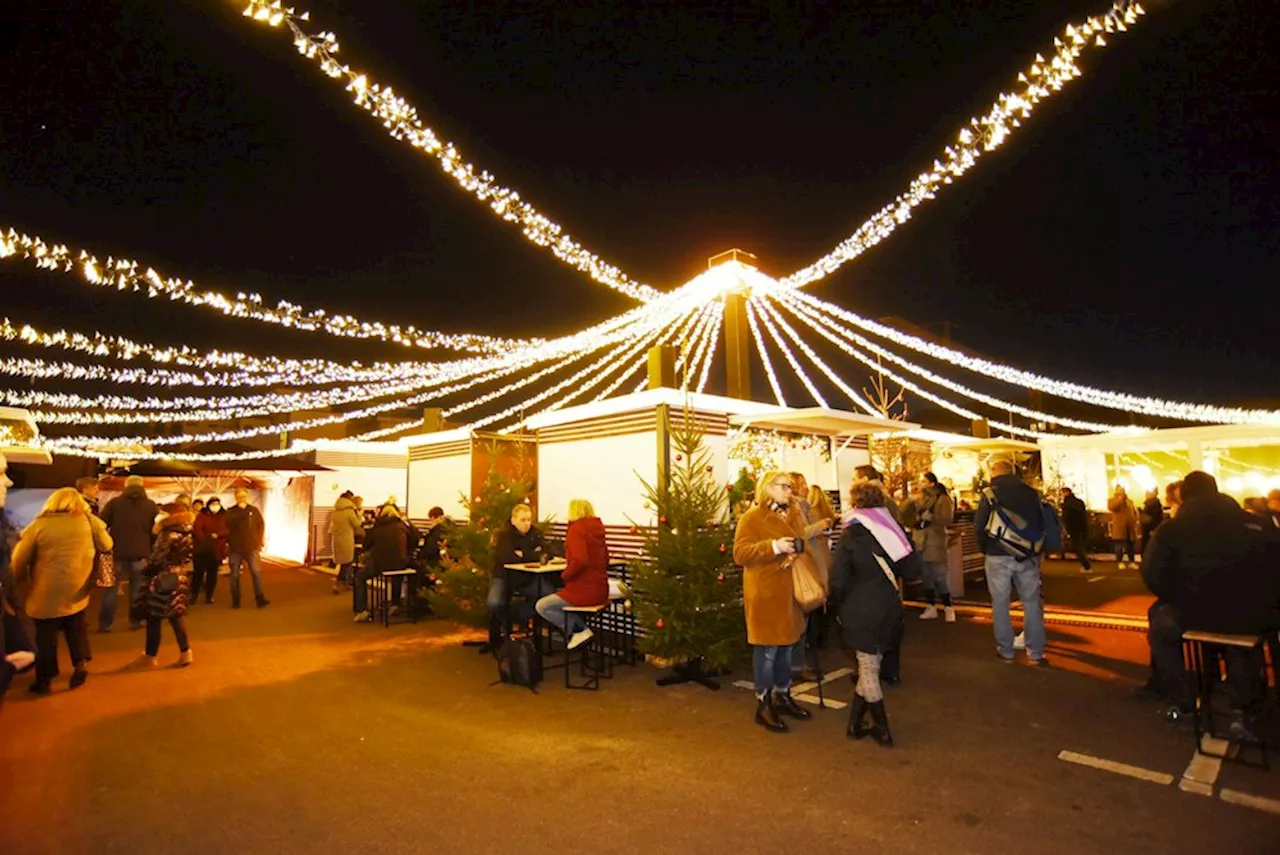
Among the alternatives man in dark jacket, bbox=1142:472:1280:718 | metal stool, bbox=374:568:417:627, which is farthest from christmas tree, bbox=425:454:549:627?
man in dark jacket, bbox=1142:472:1280:718

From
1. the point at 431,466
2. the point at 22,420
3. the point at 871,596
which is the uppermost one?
the point at 22,420

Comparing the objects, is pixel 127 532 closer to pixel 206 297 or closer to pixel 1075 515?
pixel 206 297

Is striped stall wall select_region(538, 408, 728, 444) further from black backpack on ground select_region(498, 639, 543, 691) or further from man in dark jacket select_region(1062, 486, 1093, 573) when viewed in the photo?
man in dark jacket select_region(1062, 486, 1093, 573)

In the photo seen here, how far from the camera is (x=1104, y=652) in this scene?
6.82 metres

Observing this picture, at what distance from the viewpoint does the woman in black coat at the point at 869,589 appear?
4430 millimetres

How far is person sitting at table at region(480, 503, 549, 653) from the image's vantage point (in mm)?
7039

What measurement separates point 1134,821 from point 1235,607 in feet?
6.20

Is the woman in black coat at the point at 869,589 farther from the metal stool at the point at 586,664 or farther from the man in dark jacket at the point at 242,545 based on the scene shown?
the man in dark jacket at the point at 242,545

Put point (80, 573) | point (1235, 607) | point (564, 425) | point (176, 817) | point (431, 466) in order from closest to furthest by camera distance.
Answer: point (176, 817)
point (1235, 607)
point (80, 573)
point (564, 425)
point (431, 466)

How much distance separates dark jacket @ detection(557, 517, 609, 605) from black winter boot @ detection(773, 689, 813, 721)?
1.92 metres

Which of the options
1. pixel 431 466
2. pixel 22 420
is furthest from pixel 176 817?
pixel 22 420

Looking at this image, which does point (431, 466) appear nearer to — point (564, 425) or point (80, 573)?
point (564, 425)

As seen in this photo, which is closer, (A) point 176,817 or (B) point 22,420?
(A) point 176,817

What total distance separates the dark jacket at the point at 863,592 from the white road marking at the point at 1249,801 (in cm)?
185
